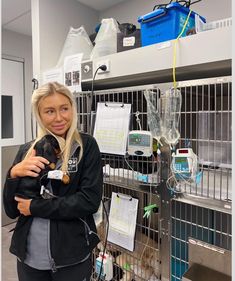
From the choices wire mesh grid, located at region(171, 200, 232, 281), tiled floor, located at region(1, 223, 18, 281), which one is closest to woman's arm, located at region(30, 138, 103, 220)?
wire mesh grid, located at region(171, 200, 232, 281)

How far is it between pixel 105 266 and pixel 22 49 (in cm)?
304

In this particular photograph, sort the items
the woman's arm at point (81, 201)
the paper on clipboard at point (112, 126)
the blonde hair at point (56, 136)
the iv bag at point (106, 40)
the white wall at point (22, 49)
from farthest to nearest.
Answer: the white wall at point (22, 49) < the iv bag at point (106, 40) < the paper on clipboard at point (112, 126) < the blonde hair at point (56, 136) < the woman's arm at point (81, 201)

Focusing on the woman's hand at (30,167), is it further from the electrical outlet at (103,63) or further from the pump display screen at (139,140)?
the electrical outlet at (103,63)

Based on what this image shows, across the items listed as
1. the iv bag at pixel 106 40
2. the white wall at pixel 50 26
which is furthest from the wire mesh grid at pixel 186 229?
the white wall at pixel 50 26

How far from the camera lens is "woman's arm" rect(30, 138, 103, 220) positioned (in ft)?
3.45

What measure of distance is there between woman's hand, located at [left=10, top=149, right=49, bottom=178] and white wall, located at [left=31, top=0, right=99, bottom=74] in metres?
1.11

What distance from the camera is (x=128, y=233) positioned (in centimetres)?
149

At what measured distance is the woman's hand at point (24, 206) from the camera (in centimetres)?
108

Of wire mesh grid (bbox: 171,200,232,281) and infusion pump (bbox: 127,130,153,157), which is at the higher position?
infusion pump (bbox: 127,130,153,157)

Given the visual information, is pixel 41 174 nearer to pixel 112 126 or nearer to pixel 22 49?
pixel 112 126

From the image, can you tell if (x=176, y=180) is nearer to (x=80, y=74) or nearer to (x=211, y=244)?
(x=211, y=244)

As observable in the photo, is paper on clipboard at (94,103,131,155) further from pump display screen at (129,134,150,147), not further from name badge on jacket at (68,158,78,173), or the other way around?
name badge on jacket at (68,158,78,173)

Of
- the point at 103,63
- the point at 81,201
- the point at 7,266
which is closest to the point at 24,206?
the point at 81,201

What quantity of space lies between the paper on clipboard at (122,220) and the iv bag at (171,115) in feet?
1.56
